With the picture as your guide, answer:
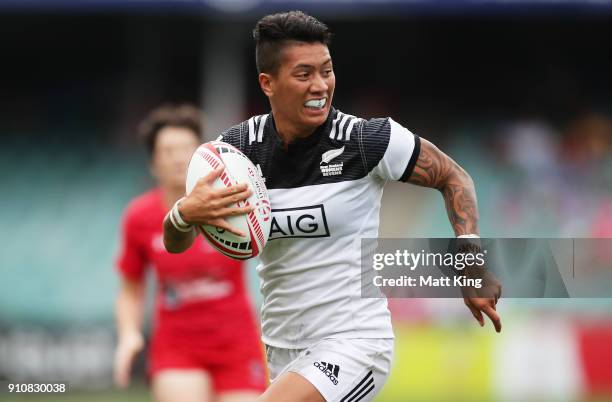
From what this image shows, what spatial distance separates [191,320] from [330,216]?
7.51ft

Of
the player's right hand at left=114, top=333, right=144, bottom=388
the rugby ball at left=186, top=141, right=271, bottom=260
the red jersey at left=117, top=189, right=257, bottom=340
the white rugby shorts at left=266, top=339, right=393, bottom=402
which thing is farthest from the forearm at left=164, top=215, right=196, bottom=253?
the player's right hand at left=114, top=333, right=144, bottom=388

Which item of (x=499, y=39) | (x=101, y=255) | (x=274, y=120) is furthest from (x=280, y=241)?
(x=499, y=39)

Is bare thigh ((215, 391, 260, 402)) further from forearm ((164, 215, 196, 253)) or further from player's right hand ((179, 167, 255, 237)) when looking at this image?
player's right hand ((179, 167, 255, 237))

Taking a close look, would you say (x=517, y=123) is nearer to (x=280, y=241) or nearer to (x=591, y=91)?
(x=591, y=91)

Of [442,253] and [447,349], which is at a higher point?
[442,253]

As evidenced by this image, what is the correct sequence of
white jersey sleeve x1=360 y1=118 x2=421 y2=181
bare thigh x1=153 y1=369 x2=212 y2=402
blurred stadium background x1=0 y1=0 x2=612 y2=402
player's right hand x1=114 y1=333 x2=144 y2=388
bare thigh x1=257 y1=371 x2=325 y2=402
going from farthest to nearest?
blurred stadium background x1=0 y1=0 x2=612 y2=402, player's right hand x1=114 y1=333 x2=144 y2=388, bare thigh x1=153 y1=369 x2=212 y2=402, white jersey sleeve x1=360 y1=118 x2=421 y2=181, bare thigh x1=257 y1=371 x2=325 y2=402

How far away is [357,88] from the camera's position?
1691 cm

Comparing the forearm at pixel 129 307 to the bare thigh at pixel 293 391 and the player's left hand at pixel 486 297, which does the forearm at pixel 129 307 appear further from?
the player's left hand at pixel 486 297

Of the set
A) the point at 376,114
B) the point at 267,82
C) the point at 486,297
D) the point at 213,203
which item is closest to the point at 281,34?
the point at 267,82

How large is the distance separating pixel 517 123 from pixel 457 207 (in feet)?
37.3

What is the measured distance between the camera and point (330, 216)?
4.84 metres

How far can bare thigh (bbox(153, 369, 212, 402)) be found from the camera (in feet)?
21.6

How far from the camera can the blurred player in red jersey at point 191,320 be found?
675cm

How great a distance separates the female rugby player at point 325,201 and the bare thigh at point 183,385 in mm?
1737
